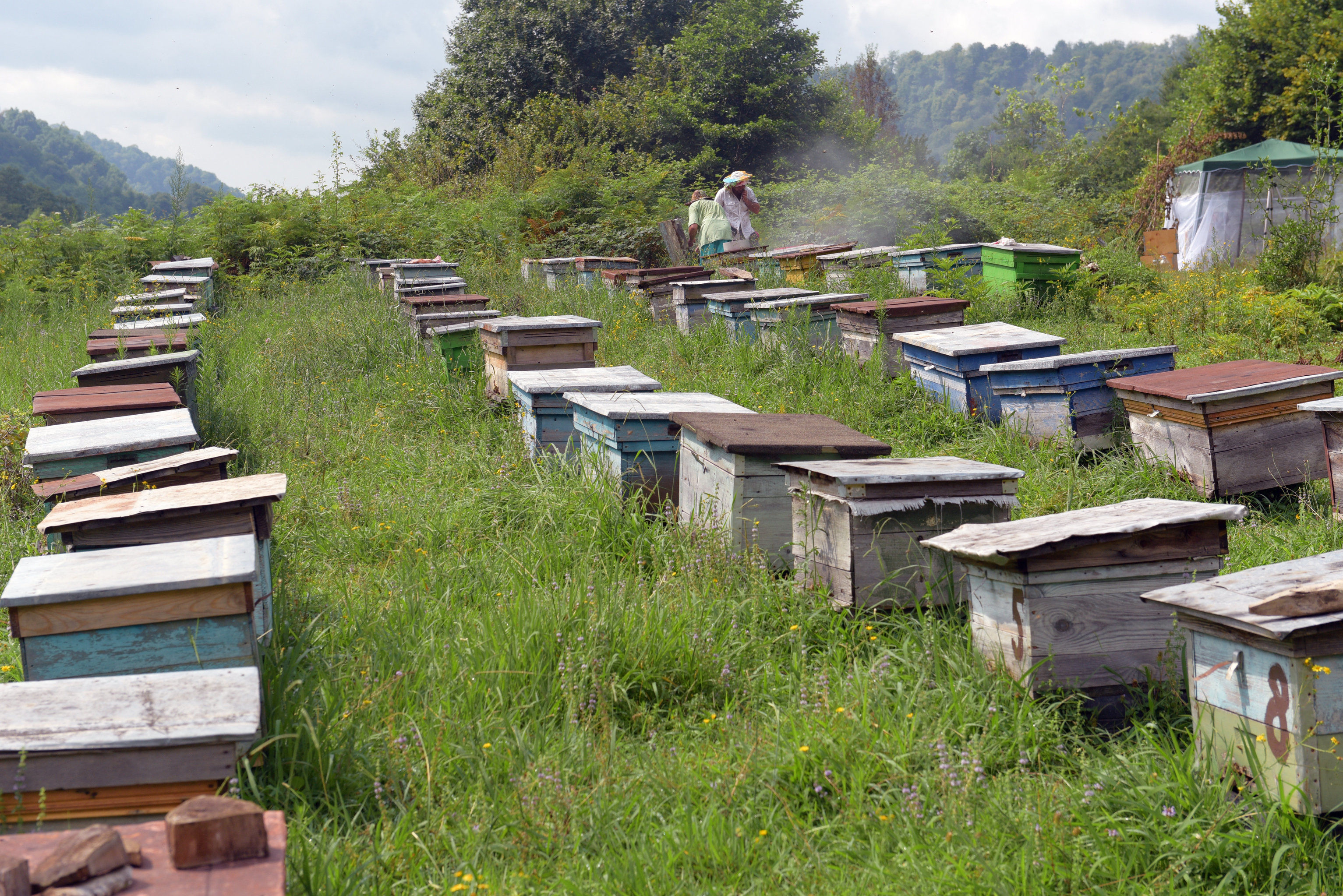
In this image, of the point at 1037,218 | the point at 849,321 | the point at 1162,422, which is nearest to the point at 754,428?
the point at 1162,422

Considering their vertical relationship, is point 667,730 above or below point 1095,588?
below

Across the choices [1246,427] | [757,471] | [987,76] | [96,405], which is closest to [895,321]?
[1246,427]

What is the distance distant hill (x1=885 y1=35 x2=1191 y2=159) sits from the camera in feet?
473

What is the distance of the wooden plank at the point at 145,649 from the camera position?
8.36 feet

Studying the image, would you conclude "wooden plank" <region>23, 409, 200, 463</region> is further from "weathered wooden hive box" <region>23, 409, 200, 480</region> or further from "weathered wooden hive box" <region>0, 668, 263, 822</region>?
"weathered wooden hive box" <region>0, 668, 263, 822</region>

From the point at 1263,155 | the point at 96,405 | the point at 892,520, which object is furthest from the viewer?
the point at 1263,155

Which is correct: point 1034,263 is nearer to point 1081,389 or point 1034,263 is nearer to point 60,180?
point 1081,389


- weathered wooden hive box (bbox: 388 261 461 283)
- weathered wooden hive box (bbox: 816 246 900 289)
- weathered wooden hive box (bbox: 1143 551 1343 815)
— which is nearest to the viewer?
weathered wooden hive box (bbox: 1143 551 1343 815)

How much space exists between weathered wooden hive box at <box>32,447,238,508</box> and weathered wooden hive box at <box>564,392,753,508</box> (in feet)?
5.23

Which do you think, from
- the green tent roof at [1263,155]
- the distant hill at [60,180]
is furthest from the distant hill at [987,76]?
the green tent roof at [1263,155]

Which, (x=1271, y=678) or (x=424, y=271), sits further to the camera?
(x=424, y=271)

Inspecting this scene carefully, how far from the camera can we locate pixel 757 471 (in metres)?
3.86

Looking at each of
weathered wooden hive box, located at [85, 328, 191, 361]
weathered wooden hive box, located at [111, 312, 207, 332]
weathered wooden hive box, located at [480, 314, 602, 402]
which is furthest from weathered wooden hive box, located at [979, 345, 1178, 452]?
weathered wooden hive box, located at [111, 312, 207, 332]

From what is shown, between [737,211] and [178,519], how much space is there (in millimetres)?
12327
